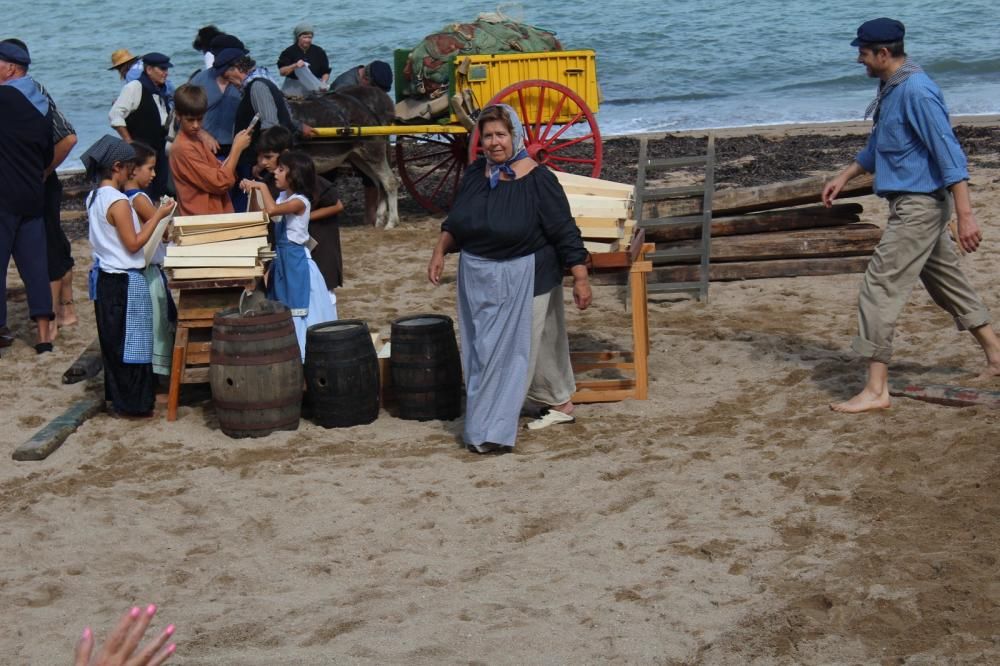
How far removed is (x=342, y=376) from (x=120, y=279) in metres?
1.40

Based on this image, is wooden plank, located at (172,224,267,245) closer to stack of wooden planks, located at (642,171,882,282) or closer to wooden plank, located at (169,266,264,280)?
wooden plank, located at (169,266,264,280)

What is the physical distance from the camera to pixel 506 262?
6742 mm

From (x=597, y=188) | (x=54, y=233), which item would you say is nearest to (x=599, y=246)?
(x=597, y=188)

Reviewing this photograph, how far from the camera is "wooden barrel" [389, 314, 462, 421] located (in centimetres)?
735

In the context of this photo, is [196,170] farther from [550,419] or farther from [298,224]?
[550,419]

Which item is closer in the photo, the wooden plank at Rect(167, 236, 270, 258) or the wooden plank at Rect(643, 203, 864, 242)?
the wooden plank at Rect(167, 236, 270, 258)

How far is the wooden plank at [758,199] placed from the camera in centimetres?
998

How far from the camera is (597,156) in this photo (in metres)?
12.9

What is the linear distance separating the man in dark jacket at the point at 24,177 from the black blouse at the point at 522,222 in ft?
11.3

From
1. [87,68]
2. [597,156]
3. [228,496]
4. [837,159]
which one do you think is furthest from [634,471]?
[87,68]

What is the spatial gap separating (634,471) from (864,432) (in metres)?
1.22

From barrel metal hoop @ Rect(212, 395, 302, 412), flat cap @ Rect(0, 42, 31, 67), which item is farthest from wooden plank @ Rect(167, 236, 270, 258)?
flat cap @ Rect(0, 42, 31, 67)

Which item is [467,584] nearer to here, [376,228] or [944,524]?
[944,524]

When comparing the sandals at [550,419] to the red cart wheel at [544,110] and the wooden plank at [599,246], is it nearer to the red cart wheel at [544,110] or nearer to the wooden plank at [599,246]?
the wooden plank at [599,246]
